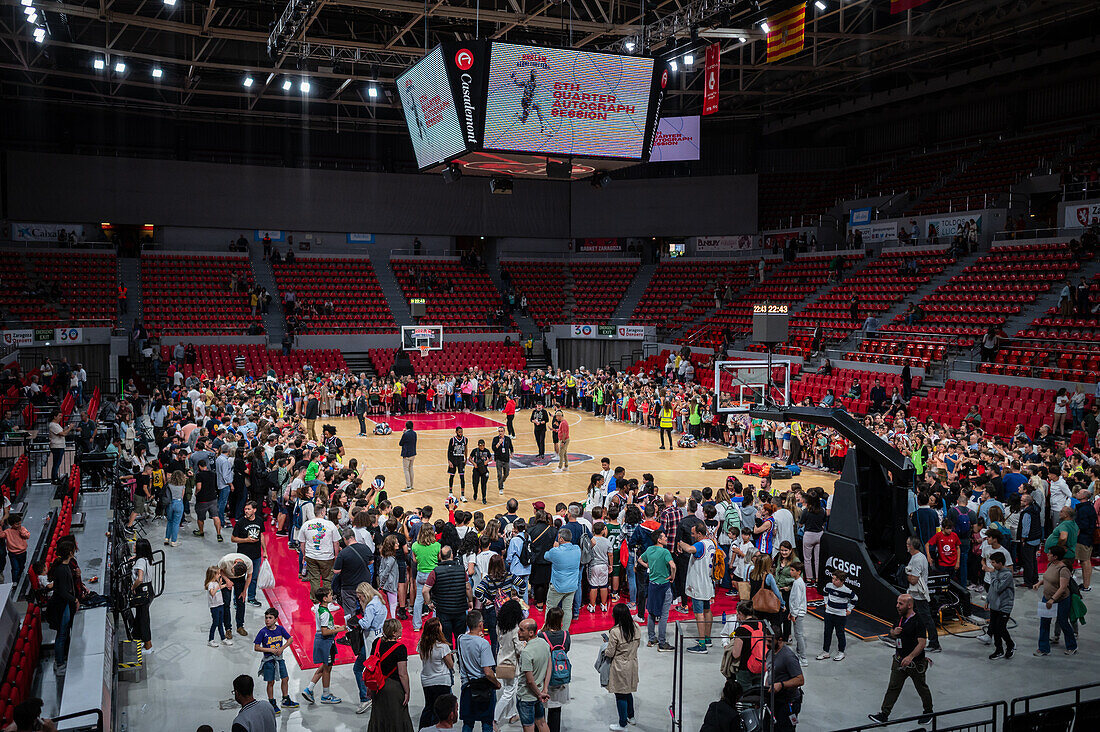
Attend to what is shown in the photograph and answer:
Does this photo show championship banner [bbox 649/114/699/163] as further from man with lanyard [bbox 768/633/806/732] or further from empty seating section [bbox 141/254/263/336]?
man with lanyard [bbox 768/633/806/732]

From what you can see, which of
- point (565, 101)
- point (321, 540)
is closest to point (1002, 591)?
point (321, 540)

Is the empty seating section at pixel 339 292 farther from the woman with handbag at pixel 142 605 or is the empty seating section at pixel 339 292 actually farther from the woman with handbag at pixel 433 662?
the woman with handbag at pixel 433 662

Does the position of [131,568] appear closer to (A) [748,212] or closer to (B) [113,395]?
(B) [113,395]

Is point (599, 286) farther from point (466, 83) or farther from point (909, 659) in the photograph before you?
point (909, 659)

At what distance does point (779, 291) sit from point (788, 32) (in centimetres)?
1562

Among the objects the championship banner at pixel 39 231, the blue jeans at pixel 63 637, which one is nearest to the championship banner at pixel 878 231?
the blue jeans at pixel 63 637

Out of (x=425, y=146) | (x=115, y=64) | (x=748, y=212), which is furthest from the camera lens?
(x=748, y=212)

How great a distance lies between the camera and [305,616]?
1159 cm

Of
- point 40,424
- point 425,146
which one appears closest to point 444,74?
point 425,146

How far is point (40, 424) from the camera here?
2031cm

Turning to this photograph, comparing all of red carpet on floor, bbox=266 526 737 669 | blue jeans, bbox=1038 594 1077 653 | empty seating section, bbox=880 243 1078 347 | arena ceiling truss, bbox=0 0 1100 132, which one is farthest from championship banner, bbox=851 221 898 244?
blue jeans, bbox=1038 594 1077 653

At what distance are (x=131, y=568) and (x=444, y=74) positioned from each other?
1044 centimetres

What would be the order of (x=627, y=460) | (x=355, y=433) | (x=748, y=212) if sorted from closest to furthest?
(x=627, y=460) → (x=355, y=433) → (x=748, y=212)

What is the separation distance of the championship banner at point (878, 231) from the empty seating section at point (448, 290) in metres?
15.2
